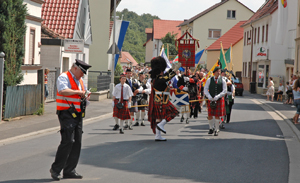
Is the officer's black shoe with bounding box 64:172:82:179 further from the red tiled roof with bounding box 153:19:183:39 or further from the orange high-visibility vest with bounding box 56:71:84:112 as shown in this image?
the red tiled roof with bounding box 153:19:183:39

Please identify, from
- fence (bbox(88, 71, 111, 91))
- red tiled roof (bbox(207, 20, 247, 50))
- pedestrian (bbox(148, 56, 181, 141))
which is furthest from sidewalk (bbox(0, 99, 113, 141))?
red tiled roof (bbox(207, 20, 247, 50))

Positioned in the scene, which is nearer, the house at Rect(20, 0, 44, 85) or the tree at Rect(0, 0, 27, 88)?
the tree at Rect(0, 0, 27, 88)

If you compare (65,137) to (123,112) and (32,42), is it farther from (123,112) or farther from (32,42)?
(32,42)

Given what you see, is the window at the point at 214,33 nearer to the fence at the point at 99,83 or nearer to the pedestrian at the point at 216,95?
the fence at the point at 99,83

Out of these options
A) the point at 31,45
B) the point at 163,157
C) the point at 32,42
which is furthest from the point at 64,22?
the point at 163,157

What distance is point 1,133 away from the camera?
38.8 feet

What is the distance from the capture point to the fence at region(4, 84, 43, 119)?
47.7ft

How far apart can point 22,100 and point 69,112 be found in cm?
969

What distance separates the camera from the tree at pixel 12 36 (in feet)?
47.3

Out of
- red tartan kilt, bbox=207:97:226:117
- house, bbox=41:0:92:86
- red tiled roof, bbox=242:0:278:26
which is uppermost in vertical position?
→ red tiled roof, bbox=242:0:278:26

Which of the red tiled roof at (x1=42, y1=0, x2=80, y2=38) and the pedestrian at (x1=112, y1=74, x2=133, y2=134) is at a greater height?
the red tiled roof at (x1=42, y1=0, x2=80, y2=38)

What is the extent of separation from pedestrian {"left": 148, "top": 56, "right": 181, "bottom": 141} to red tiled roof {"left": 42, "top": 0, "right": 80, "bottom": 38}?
16.4 meters

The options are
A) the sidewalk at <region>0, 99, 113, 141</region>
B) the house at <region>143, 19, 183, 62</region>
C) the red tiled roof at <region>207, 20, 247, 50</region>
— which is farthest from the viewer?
the house at <region>143, 19, 183, 62</region>

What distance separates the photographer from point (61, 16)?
2767 cm
